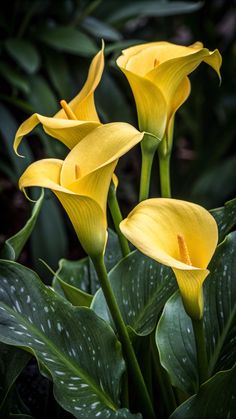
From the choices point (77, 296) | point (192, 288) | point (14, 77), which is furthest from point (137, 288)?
point (14, 77)

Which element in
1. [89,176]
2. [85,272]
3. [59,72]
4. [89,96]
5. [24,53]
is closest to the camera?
[89,176]

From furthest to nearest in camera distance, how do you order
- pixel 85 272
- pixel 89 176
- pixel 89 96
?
pixel 85 272, pixel 89 96, pixel 89 176

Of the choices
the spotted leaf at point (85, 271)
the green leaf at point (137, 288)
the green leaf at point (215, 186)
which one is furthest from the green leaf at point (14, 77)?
the green leaf at point (137, 288)

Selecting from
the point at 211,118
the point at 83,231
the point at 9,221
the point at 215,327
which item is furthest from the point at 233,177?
the point at 83,231

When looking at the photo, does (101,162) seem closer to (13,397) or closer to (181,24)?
(13,397)

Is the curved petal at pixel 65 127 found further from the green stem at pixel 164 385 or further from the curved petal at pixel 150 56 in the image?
the green stem at pixel 164 385

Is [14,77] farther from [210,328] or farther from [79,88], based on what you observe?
[210,328]

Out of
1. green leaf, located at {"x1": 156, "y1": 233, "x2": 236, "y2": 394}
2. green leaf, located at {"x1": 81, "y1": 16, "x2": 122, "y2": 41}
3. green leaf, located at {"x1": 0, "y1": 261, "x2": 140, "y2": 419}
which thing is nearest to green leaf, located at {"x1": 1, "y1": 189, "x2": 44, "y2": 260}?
green leaf, located at {"x1": 0, "y1": 261, "x2": 140, "y2": 419}
